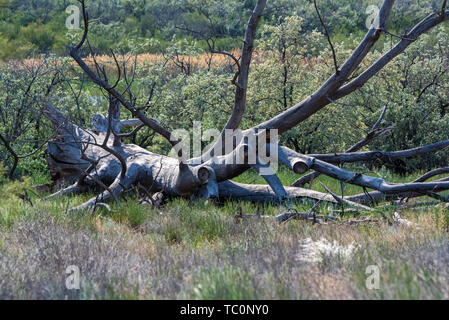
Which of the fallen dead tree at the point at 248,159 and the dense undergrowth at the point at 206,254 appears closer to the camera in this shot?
the dense undergrowth at the point at 206,254

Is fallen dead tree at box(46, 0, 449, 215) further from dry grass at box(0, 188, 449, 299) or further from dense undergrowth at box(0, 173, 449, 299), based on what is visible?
dry grass at box(0, 188, 449, 299)

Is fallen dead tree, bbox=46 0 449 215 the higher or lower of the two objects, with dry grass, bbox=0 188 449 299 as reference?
higher

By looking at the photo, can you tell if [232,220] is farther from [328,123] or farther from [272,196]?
[328,123]

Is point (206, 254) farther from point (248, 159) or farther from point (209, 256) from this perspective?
point (248, 159)

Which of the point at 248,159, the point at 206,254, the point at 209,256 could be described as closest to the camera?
the point at 209,256

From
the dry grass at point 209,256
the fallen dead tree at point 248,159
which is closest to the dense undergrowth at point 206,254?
the dry grass at point 209,256

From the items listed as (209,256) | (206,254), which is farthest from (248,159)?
(209,256)

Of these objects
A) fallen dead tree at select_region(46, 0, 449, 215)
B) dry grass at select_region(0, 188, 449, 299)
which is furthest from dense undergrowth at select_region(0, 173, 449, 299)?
fallen dead tree at select_region(46, 0, 449, 215)

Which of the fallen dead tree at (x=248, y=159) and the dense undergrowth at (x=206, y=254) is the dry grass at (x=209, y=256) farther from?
the fallen dead tree at (x=248, y=159)

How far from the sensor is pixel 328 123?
10539 mm

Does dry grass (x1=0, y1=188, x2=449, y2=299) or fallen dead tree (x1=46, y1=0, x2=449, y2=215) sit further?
fallen dead tree (x1=46, y1=0, x2=449, y2=215)

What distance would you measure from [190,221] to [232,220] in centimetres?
46

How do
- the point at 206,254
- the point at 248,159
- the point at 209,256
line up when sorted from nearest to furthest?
the point at 209,256 < the point at 206,254 < the point at 248,159
